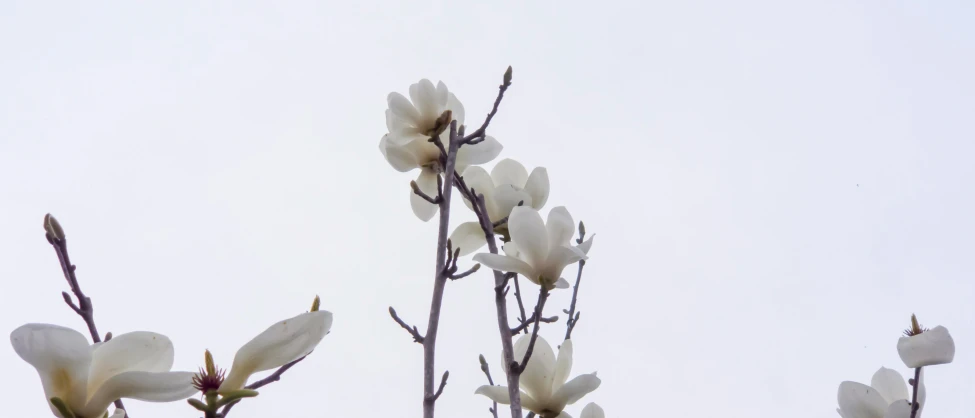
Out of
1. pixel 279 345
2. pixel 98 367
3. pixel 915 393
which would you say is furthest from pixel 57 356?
pixel 915 393

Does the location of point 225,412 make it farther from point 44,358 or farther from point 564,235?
point 564,235

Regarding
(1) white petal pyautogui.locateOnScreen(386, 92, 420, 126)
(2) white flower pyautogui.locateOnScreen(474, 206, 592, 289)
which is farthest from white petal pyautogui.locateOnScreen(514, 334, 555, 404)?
(1) white petal pyautogui.locateOnScreen(386, 92, 420, 126)

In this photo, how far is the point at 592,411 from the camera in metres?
1.38

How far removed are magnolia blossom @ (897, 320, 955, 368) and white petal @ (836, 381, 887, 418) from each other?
97 mm

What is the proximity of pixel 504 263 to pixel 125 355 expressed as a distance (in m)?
0.61

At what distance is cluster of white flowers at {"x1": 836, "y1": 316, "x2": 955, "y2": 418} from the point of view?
4.35 feet

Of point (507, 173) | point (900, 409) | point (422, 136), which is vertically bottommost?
point (900, 409)

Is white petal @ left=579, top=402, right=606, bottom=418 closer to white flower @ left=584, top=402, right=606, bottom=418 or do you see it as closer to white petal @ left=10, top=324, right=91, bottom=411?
white flower @ left=584, top=402, right=606, bottom=418

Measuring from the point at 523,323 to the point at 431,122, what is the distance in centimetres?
46

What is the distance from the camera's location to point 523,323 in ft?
4.59

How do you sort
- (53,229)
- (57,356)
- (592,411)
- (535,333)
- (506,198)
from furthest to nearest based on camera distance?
(506,198) → (592,411) → (535,333) → (53,229) → (57,356)

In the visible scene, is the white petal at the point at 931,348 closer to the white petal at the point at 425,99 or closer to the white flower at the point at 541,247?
the white flower at the point at 541,247

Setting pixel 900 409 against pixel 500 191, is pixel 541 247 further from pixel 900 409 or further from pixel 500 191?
pixel 900 409

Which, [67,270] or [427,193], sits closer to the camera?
[67,270]
